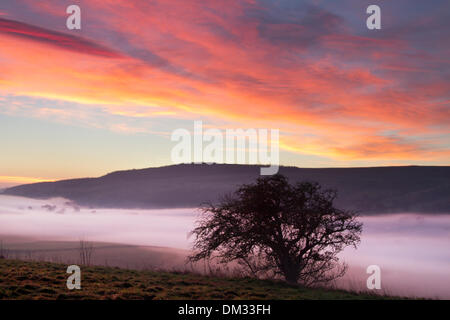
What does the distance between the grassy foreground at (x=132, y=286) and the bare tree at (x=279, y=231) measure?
13.8 feet

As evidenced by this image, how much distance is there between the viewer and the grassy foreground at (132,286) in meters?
24.7

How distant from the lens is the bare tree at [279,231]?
128 ft

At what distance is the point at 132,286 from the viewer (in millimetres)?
28562

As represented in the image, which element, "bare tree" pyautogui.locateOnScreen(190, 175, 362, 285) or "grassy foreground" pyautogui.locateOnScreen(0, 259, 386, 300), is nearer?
"grassy foreground" pyautogui.locateOnScreen(0, 259, 386, 300)

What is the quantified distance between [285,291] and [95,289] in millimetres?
12627

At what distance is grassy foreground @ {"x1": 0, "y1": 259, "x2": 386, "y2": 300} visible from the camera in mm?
24719

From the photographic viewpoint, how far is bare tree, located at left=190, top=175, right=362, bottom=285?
38.9 m

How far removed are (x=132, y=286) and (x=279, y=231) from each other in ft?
48.6

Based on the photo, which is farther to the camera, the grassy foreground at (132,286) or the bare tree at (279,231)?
the bare tree at (279,231)

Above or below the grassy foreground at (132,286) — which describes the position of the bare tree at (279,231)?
above

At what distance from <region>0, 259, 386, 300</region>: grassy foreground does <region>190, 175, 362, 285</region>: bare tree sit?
422 centimetres

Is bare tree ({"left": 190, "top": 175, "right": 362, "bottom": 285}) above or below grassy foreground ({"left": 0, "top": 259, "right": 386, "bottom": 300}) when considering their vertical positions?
above

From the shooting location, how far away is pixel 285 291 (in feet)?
102
